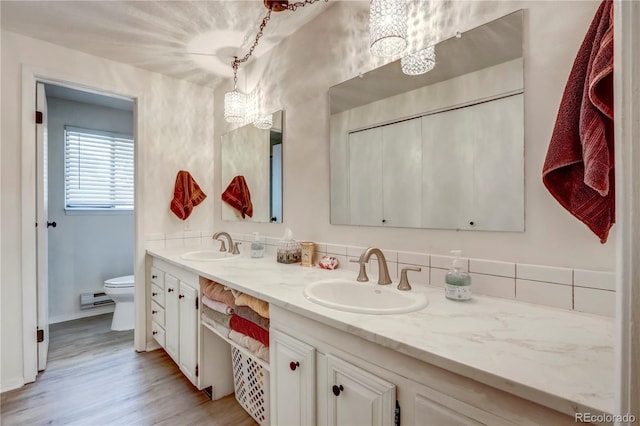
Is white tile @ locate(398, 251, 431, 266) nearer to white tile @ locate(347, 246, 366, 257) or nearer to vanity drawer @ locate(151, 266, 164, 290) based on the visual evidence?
white tile @ locate(347, 246, 366, 257)

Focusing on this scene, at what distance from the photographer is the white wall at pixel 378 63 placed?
0.99 meters

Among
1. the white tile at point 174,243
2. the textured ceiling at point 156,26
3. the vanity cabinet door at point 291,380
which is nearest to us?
the vanity cabinet door at point 291,380

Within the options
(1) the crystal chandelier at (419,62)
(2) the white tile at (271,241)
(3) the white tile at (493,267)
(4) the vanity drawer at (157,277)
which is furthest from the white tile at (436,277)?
(4) the vanity drawer at (157,277)

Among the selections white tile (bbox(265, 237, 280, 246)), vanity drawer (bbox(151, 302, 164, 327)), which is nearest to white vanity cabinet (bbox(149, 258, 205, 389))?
vanity drawer (bbox(151, 302, 164, 327))

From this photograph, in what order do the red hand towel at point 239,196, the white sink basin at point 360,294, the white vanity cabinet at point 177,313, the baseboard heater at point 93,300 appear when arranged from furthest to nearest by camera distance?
Answer: 1. the baseboard heater at point 93,300
2. the red hand towel at point 239,196
3. the white vanity cabinet at point 177,313
4. the white sink basin at point 360,294

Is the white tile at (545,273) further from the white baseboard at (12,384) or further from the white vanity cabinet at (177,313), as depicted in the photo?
the white baseboard at (12,384)

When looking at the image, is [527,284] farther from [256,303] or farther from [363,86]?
[363,86]

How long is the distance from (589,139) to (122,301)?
11.5 feet

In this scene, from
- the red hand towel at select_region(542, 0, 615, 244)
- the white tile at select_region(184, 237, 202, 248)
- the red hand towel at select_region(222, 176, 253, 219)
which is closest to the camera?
the red hand towel at select_region(542, 0, 615, 244)

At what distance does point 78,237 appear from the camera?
3.13 m

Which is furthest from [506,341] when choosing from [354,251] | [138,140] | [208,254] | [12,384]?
[12,384]

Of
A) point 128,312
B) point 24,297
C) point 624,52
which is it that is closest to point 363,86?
point 624,52

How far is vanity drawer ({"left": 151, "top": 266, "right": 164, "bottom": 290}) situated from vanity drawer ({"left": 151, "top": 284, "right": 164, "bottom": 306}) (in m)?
0.03

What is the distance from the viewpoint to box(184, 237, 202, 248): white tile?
268 centimetres
